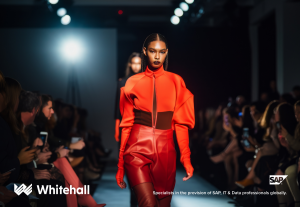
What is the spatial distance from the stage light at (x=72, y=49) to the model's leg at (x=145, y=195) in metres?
6.76

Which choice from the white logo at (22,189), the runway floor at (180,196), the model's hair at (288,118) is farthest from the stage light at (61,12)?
the white logo at (22,189)

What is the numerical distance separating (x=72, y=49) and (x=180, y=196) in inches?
199

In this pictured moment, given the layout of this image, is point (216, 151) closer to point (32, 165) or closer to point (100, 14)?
point (32, 165)

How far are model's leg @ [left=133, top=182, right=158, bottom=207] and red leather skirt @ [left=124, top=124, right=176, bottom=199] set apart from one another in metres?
0.03

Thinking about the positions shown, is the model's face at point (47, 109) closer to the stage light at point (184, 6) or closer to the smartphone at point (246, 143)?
the smartphone at point (246, 143)

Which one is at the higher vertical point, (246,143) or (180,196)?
(246,143)

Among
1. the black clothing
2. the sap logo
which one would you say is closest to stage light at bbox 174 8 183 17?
the sap logo

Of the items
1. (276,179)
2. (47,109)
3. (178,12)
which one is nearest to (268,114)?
Result: (276,179)

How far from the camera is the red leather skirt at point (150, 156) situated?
6.21 feet

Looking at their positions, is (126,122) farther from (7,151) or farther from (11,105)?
(11,105)

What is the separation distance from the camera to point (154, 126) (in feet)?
6.31

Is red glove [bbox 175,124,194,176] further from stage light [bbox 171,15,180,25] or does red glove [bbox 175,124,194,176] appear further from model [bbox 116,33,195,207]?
stage light [bbox 171,15,180,25]

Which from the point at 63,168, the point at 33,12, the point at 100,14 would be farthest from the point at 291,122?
the point at 33,12

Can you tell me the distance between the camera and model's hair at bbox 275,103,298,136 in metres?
3.32
